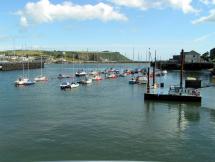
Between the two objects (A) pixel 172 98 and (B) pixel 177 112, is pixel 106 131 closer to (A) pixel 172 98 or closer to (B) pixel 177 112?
(B) pixel 177 112

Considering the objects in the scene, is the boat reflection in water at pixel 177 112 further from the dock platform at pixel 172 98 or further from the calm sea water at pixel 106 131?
the dock platform at pixel 172 98

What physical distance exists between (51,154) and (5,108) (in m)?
25.6

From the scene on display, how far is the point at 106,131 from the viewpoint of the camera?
3738cm

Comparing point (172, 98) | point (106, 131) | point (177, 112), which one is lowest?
point (106, 131)

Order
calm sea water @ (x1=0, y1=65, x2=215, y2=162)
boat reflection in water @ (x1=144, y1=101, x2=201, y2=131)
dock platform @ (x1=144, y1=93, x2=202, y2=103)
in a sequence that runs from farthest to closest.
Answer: dock platform @ (x1=144, y1=93, x2=202, y2=103) < boat reflection in water @ (x1=144, y1=101, x2=201, y2=131) < calm sea water @ (x1=0, y1=65, x2=215, y2=162)

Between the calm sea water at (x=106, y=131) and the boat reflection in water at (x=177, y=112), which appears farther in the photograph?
the boat reflection in water at (x=177, y=112)

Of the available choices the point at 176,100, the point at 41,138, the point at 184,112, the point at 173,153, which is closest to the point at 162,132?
the point at 173,153

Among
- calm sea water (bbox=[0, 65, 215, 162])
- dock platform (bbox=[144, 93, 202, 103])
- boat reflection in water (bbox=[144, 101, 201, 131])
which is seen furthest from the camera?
dock platform (bbox=[144, 93, 202, 103])

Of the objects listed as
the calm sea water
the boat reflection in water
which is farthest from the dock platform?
the calm sea water

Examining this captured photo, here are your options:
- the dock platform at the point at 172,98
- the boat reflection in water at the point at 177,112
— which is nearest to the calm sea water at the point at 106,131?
the boat reflection in water at the point at 177,112

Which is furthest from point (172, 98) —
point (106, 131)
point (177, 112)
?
point (106, 131)

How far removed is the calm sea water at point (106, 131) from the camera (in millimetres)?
30078

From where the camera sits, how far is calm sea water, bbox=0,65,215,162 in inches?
1184

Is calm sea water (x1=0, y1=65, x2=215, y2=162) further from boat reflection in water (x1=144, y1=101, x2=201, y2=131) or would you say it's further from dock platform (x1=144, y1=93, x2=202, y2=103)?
dock platform (x1=144, y1=93, x2=202, y2=103)
